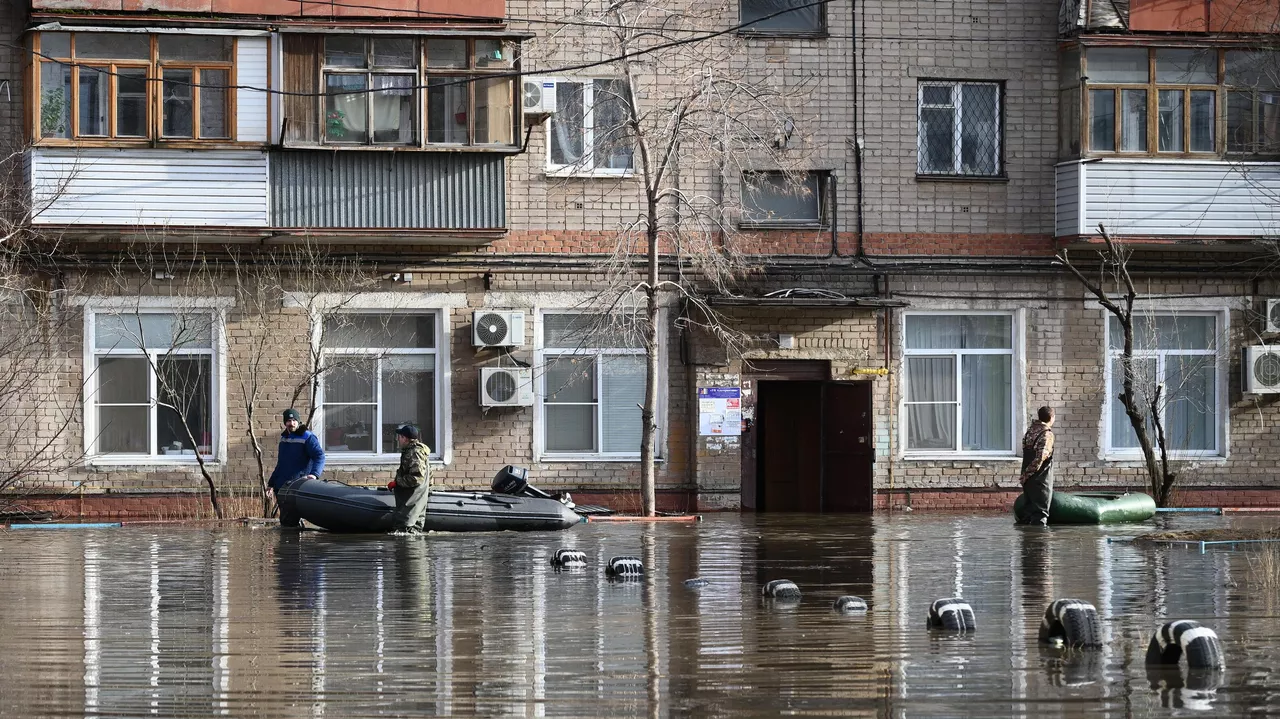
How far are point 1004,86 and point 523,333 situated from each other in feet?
26.1

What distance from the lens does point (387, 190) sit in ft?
75.0

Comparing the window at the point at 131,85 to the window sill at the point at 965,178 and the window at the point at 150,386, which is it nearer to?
the window at the point at 150,386

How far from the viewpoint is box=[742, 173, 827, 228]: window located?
24.5 meters

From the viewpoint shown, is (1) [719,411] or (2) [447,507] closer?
(2) [447,507]

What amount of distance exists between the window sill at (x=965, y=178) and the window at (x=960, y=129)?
0.30ft

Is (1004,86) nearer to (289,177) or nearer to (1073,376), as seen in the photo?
(1073,376)

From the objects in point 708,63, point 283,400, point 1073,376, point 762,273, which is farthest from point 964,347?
point 283,400

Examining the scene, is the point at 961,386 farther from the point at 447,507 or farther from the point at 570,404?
the point at 447,507

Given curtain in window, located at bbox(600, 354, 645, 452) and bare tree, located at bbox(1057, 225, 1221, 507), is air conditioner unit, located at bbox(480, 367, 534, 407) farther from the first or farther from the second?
bare tree, located at bbox(1057, 225, 1221, 507)

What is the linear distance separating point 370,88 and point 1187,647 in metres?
16.2

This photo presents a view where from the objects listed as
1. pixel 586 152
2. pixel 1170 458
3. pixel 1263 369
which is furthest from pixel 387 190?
pixel 1263 369

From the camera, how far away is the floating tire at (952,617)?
1049 centimetres


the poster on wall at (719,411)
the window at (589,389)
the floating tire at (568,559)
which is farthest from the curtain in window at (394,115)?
the floating tire at (568,559)

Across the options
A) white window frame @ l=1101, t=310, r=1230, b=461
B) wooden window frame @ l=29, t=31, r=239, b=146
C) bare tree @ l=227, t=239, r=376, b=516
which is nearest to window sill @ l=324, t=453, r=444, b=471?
bare tree @ l=227, t=239, r=376, b=516
